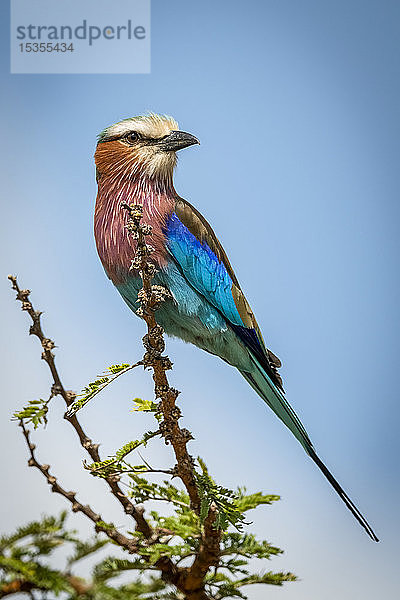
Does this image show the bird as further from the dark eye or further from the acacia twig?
the acacia twig

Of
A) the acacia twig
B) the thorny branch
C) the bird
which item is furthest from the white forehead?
the acacia twig

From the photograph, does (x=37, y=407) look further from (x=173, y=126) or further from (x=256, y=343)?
(x=173, y=126)

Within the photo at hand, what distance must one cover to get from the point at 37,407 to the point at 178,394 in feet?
1.23

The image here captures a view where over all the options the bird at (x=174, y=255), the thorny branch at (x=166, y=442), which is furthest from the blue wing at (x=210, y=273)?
the thorny branch at (x=166, y=442)

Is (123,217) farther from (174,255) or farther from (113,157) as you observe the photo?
(113,157)

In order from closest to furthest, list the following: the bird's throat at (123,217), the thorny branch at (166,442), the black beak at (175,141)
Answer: the thorny branch at (166,442)
the bird's throat at (123,217)
the black beak at (175,141)

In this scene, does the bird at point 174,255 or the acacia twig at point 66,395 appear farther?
the bird at point 174,255

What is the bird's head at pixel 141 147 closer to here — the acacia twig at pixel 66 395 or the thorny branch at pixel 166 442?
the thorny branch at pixel 166 442

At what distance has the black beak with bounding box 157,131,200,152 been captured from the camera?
2439mm

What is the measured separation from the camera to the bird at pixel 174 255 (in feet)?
7.50

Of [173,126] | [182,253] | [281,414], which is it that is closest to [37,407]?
[182,253]

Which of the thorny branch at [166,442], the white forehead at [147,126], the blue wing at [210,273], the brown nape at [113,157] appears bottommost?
the thorny branch at [166,442]

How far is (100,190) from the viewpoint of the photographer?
249 centimetres

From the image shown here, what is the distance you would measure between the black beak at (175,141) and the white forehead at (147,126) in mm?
33
